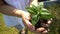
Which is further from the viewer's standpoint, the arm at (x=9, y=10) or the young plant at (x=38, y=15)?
the arm at (x=9, y=10)

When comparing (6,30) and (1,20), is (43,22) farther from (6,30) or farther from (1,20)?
(1,20)

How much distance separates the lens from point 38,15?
71 centimetres

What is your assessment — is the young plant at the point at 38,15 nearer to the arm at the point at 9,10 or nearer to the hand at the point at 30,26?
the hand at the point at 30,26

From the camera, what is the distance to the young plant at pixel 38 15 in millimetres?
695

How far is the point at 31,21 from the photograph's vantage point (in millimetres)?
709

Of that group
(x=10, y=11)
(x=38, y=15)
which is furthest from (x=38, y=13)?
(x=10, y=11)

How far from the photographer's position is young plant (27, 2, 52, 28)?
69cm

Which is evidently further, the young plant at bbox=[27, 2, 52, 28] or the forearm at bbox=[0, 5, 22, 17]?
the forearm at bbox=[0, 5, 22, 17]

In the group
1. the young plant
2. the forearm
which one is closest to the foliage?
the young plant

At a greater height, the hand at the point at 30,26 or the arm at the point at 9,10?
the arm at the point at 9,10

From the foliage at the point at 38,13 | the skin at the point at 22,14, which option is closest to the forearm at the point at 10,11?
the skin at the point at 22,14

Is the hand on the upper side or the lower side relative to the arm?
lower

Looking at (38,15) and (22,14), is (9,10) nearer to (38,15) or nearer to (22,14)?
(22,14)

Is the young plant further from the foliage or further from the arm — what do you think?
the arm
